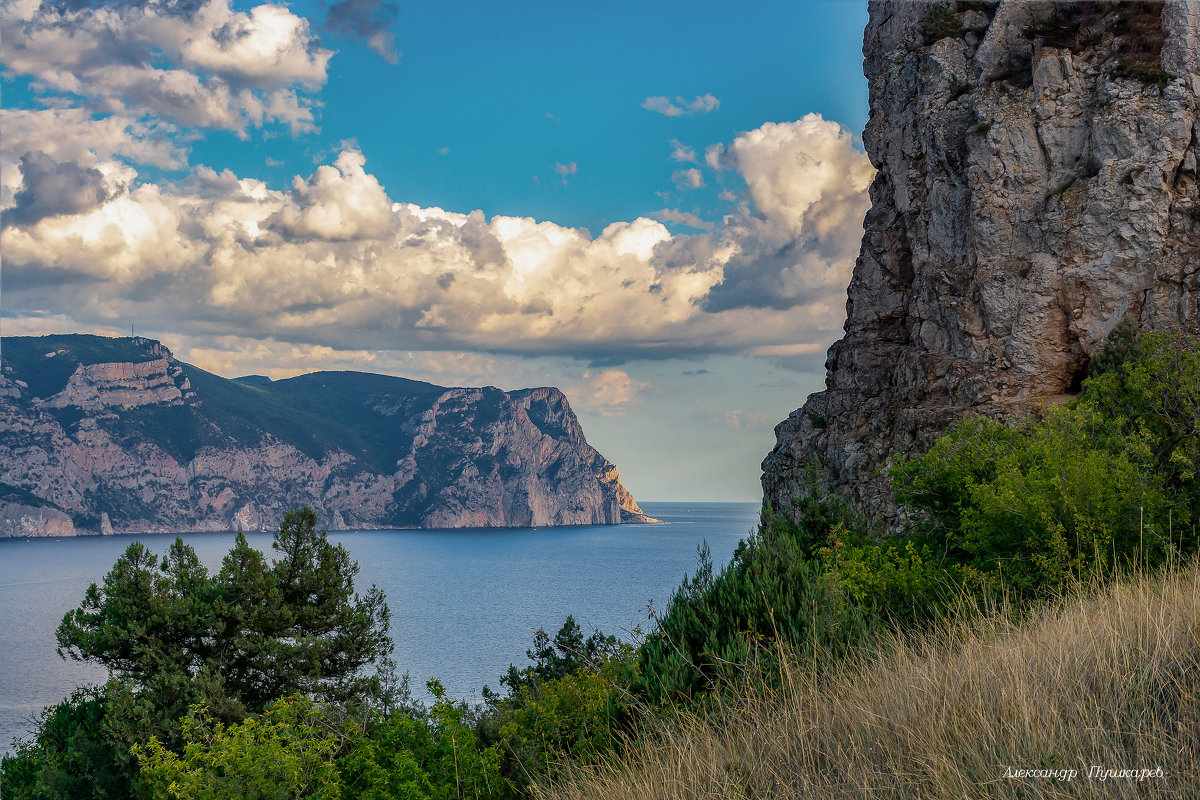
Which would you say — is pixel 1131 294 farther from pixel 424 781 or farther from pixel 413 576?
pixel 413 576

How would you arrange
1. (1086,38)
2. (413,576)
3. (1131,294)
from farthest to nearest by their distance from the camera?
(413,576)
(1086,38)
(1131,294)

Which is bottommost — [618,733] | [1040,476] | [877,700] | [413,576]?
[413,576]

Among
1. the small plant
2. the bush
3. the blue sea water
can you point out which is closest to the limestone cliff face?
the small plant

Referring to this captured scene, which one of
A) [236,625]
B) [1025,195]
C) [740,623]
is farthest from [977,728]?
[1025,195]

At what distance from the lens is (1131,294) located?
107 ft

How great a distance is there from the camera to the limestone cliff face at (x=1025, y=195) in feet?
105

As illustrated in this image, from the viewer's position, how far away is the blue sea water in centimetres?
5734

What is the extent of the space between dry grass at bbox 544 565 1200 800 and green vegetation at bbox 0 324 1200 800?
21 millimetres

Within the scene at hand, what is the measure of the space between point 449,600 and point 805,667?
99.7 m

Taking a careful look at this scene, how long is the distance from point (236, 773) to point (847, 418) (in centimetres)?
4037

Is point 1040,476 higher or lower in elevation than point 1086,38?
lower

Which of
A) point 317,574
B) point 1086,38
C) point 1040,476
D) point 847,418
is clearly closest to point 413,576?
point 847,418

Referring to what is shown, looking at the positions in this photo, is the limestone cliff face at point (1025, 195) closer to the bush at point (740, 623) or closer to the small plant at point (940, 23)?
the small plant at point (940, 23)

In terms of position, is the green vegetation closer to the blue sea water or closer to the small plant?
the blue sea water
